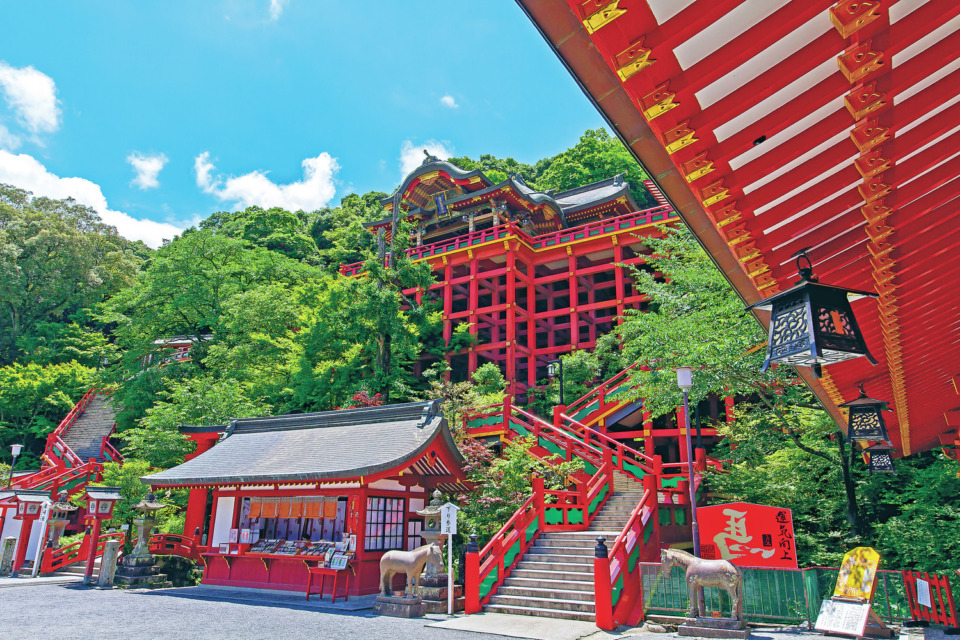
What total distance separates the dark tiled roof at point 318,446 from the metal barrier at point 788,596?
6.14 m

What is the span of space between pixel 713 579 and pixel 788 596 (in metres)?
1.43

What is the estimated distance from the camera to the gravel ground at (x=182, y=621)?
8.31 m

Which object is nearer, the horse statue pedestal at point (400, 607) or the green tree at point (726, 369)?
the horse statue pedestal at point (400, 607)

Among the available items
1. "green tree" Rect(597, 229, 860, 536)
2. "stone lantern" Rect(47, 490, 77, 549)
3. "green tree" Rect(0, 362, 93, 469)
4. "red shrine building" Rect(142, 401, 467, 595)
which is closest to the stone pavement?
"red shrine building" Rect(142, 401, 467, 595)

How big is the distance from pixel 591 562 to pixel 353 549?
202 inches

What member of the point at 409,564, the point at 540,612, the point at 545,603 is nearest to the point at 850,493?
the point at 545,603

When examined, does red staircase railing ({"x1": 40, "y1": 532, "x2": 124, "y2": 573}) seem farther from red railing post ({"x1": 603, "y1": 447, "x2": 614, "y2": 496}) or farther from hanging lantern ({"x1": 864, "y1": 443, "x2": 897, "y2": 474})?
hanging lantern ({"x1": 864, "y1": 443, "x2": 897, "y2": 474})

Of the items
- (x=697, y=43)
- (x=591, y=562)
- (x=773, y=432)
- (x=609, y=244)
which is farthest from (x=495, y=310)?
(x=697, y=43)

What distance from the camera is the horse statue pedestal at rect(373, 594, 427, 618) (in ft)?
33.9

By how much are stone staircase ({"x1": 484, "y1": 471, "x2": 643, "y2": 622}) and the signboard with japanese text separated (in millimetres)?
3845

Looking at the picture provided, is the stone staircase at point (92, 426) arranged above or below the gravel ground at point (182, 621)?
above

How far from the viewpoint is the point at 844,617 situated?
25.5ft

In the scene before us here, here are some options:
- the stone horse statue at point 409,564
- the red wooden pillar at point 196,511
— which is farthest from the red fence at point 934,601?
the red wooden pillar at point 196,511

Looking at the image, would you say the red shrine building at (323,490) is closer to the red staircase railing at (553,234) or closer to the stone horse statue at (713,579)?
the stone horse statue at (713,579)
